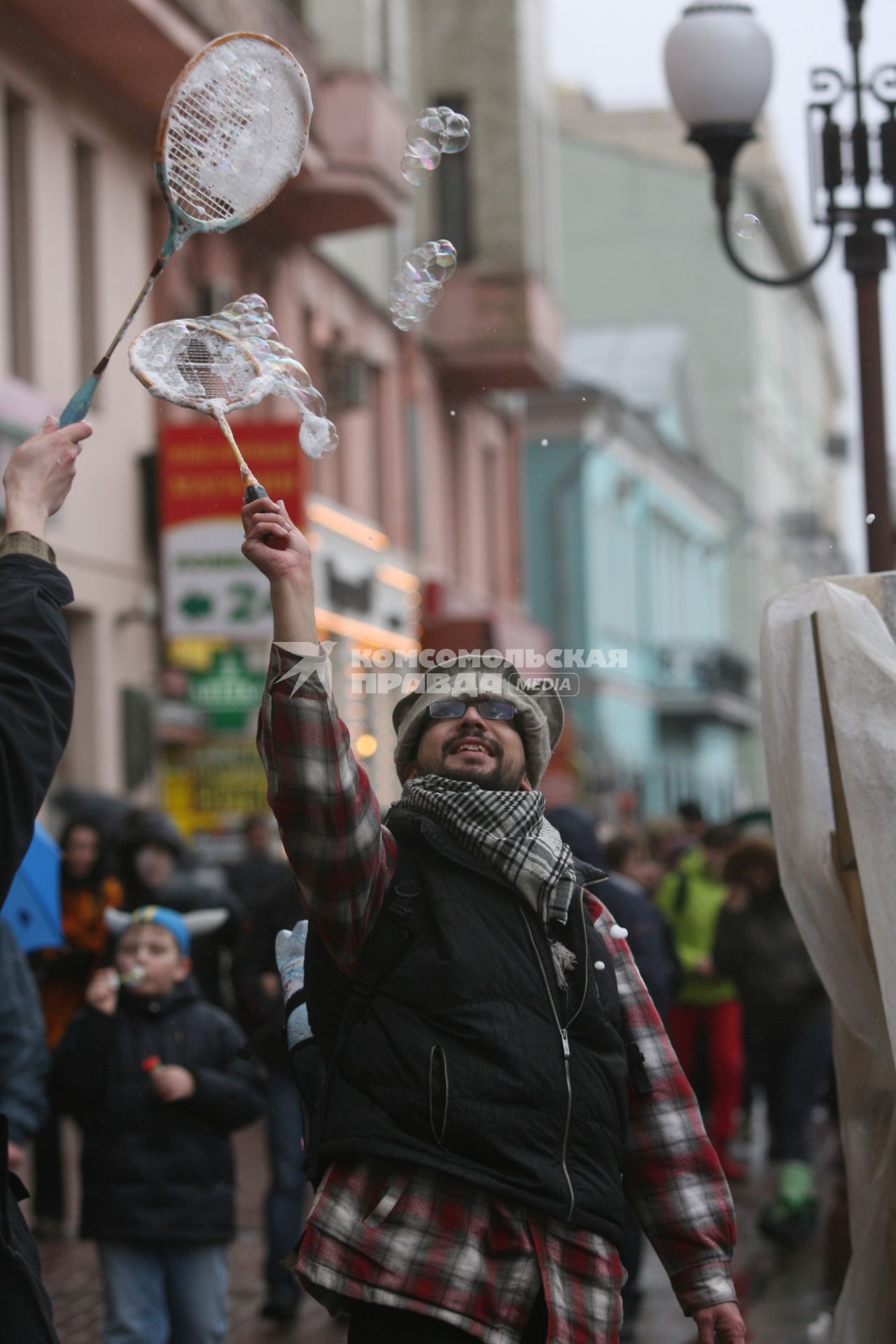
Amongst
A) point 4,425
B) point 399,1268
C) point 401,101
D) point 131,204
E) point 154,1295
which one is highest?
point 401,101

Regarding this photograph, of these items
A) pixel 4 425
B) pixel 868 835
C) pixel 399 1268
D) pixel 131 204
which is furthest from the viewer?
pixel 131 204

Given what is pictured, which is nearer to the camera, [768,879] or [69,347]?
[768,879]

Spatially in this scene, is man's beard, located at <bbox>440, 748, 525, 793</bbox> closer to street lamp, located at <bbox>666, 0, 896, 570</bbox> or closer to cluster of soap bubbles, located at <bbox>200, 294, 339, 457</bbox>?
cluster of soap bubbles, located at <bbox>200, 294, 339, 457</bbox>

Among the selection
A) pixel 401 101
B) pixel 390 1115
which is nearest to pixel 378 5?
pixel 401 101

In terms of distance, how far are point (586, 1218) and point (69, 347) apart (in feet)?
41.5

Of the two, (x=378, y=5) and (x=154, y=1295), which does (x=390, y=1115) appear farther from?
(x=378, y=5)

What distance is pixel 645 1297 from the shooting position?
337 inches

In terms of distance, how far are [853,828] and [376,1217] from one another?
1666mm

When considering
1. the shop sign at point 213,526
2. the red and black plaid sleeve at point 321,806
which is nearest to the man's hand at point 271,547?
the red and black plaid sleeve at point 321,806

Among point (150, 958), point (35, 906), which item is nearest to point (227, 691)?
point (35, 906)

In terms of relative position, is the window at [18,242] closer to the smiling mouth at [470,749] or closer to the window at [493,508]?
the smiling mouth at [470,749]

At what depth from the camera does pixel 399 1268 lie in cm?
351

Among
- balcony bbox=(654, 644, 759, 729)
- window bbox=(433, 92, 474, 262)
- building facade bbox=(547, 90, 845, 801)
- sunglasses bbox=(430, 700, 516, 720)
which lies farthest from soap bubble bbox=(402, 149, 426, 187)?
building facade bbox=(547, 90, 845, 801)

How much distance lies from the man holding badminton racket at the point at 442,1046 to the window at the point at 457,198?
24.0 meters
